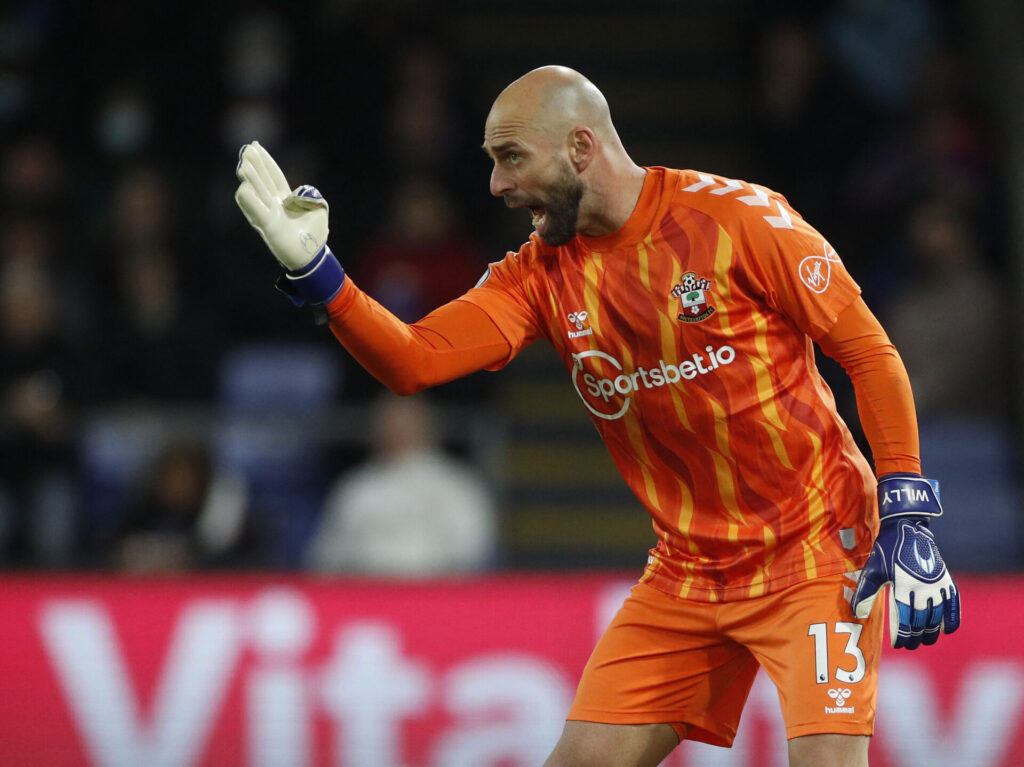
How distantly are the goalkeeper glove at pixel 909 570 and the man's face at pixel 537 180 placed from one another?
3.25ft

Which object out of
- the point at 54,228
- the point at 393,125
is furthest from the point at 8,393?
the point at 393,125

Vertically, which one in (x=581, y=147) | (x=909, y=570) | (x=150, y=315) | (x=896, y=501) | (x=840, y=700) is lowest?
(x=840, y=700)

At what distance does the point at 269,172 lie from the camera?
3.70 metres

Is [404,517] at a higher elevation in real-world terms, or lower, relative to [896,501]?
higher

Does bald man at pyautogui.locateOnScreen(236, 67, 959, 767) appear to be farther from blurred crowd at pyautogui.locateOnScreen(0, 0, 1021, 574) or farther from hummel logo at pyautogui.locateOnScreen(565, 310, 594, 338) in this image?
blurred crowd at pyautogui.locateOnScreen(0, 0, 1021, 574)

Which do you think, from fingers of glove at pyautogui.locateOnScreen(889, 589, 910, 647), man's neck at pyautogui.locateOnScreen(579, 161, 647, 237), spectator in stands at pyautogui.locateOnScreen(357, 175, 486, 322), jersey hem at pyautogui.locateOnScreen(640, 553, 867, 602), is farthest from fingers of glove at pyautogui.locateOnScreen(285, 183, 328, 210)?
spectator in stands at pyautogui.locateOnScreen(357, 175, 486, 322)

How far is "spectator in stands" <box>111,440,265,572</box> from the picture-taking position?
6.92m

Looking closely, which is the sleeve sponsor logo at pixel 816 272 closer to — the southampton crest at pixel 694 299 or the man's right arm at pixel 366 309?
the southampton crest at pixel 694 299

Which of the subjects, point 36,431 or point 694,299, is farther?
point 36,431

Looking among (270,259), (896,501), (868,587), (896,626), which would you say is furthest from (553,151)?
(270,259)

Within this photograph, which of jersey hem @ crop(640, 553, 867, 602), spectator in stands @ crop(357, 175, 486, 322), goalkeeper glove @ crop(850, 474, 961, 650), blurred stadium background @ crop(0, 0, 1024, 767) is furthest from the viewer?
spectator in stands @ crop(357, 175, 486, 322)

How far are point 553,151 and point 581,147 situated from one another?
0.09 m

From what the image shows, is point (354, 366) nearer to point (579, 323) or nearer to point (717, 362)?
point (579, 323)

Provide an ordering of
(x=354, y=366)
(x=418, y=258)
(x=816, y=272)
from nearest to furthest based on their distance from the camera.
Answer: (x=816, y=272), (x=354, y=366), (x=418, y=258)
